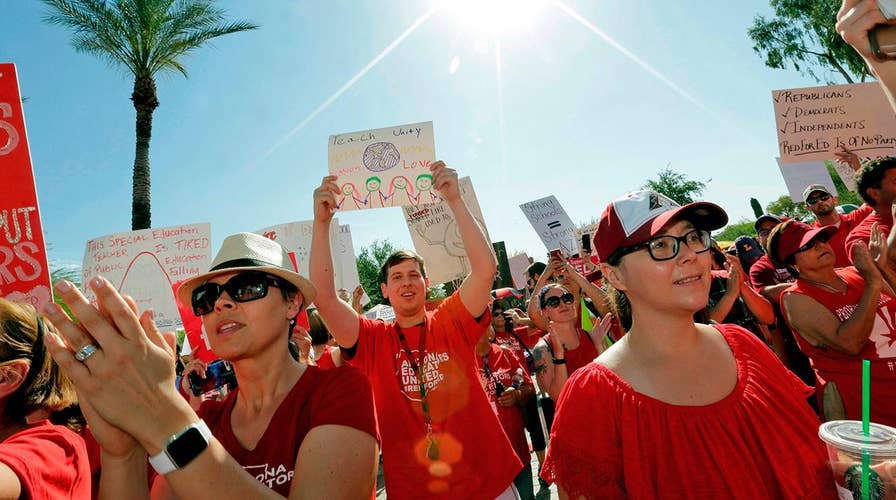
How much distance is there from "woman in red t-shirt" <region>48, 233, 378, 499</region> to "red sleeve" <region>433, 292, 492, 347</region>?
1.11 metres

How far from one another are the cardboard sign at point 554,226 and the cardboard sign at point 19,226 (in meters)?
6.49

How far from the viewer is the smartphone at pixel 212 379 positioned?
4.19 meters

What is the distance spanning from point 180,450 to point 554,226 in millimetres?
7217

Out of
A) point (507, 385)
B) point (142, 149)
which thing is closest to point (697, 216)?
point (507, 385)

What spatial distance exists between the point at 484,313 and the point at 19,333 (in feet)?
7.56

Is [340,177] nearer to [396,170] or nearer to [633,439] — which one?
[396,170]

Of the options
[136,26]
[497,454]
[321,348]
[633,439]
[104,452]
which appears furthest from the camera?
[136,26]

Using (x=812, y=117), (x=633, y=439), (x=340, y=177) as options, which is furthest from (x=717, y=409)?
(x=812, y=117)

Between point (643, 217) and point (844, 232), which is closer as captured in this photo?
point (643, 217)

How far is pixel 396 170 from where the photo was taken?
3.83 metres

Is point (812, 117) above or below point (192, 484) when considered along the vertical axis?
above

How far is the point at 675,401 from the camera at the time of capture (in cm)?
162

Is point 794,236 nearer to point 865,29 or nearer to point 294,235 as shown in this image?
point 865,29

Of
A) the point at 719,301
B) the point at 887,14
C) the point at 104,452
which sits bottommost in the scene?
the point at 719,301
